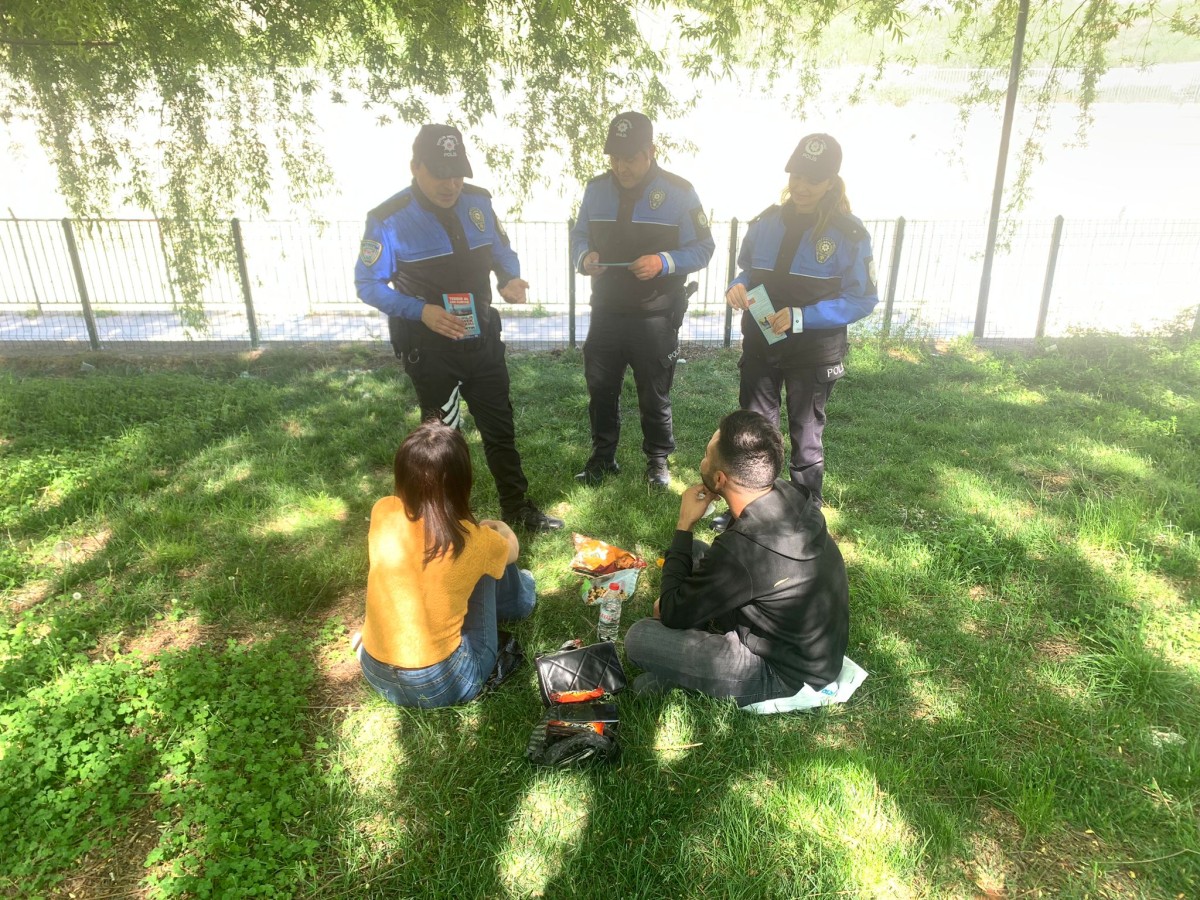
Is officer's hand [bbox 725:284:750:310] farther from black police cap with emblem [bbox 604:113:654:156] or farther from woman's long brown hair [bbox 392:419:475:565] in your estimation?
woman's long brown hair [bbox 392:419:475:565]

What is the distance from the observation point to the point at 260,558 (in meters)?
3.67

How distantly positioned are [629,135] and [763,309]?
1280 millimetres

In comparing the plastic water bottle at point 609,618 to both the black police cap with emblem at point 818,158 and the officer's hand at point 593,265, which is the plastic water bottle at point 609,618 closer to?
the officer's hand at point 593,265

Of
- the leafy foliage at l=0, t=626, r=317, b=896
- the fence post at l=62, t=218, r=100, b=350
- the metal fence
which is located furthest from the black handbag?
the fence post at l=62, t=218, r=100, b=350

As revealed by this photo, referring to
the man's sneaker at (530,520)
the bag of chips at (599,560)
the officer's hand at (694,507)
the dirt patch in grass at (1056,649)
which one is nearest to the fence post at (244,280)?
the man's sneaker at (530,520)

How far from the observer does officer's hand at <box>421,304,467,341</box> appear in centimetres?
355

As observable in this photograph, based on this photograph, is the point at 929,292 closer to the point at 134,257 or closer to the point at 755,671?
the point at 755,671

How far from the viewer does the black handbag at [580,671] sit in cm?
264

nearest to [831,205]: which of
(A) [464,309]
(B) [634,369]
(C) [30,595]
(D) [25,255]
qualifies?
(B) [634,369]

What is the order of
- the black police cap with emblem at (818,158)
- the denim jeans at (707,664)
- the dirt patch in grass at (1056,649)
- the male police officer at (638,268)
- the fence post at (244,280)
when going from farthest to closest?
the fence post at (244,280) < the male police officer at (638,268) < the black police cap with emblem at (818,158) < the dirt patch in grass at (1056,649) < the denim jeans at (707,664)

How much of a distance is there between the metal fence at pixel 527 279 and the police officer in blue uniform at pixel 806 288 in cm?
501

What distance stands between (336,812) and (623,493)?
2.61m

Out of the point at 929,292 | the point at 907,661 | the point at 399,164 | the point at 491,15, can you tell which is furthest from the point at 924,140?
the point at 907,661

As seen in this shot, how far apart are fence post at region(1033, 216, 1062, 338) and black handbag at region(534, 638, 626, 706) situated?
8.67m
